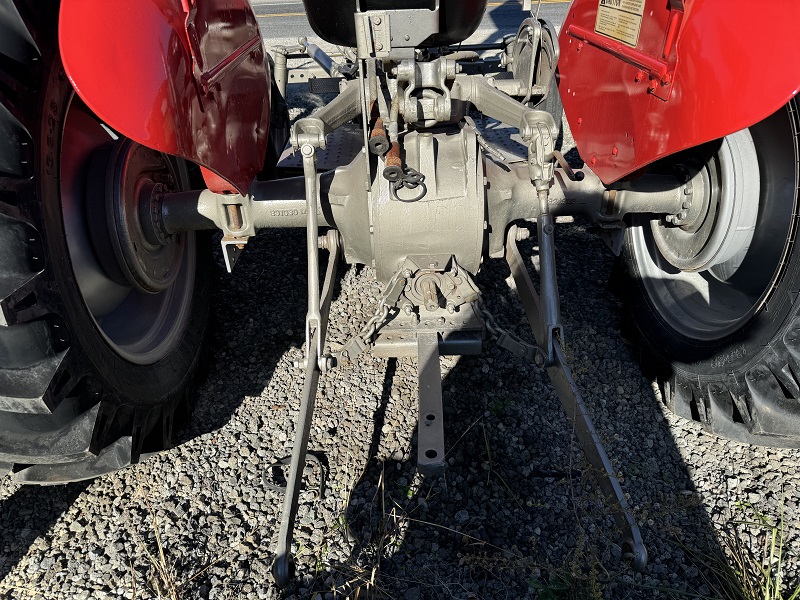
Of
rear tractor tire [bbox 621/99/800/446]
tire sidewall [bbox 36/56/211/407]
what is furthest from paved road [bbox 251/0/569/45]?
tire sidewall [bbox 36/56/211/407]

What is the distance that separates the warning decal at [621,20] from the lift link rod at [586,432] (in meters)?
0.87

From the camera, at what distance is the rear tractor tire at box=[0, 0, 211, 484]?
145cm

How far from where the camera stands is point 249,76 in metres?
2.21

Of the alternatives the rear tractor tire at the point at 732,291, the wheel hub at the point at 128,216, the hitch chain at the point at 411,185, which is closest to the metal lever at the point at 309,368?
the hitch chain at the point at 411,185

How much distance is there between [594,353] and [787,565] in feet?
3.41

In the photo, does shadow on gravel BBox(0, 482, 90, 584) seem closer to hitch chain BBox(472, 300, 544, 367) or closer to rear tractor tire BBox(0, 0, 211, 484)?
rear tractor tire BBox(0, 0, 211, 484)

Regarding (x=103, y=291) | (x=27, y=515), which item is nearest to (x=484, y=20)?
(x=103, y=291)

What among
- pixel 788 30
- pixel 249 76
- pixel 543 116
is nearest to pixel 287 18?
pixel 249 76

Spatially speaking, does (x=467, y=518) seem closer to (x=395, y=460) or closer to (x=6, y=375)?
(x=395, y=460)

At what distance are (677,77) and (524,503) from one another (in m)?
1.49

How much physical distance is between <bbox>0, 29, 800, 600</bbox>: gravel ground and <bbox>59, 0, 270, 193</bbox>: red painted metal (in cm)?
103

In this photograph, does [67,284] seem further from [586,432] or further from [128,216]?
[586,432]

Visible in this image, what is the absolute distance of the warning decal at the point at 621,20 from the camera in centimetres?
188

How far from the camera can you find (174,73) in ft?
5.37
